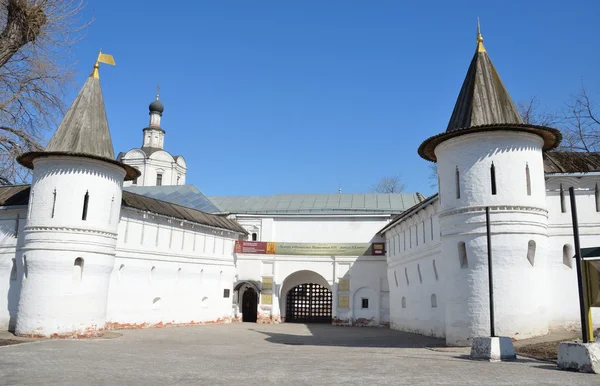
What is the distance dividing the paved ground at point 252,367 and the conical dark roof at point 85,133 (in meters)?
6.15

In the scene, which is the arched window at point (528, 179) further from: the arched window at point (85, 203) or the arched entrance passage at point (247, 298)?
the arched entrance passage at point (247, 298)

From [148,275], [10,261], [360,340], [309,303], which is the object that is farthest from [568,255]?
[10,261]

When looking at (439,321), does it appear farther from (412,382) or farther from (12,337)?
(12,337)

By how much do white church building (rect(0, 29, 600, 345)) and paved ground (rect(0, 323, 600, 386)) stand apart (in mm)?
2396

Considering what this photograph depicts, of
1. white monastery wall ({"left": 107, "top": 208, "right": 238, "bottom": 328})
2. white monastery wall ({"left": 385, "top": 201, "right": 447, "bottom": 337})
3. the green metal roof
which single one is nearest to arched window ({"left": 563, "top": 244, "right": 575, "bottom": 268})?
white monastery wall ({"left": 385, "top": 201, "right": 447, "bottom": 337})

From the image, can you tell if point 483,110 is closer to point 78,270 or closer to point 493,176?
point 493,176

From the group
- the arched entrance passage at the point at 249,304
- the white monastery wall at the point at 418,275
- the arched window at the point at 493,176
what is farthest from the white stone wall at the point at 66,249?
the arched entrance passage at the point at 249,304

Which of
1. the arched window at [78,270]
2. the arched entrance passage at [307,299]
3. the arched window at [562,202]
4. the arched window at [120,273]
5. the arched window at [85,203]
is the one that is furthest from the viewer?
the arched entrance passage at [307,299]

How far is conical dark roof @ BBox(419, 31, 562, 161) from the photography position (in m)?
14.3

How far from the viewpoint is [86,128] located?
57.7ft

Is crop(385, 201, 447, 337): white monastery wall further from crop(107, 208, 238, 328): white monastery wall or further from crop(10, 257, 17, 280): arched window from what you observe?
crop(10, 257, 17, 280): arched window

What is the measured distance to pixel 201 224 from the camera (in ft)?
86.7

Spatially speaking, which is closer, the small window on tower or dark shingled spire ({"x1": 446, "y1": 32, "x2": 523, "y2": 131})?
dark shingled spire ({"x1": 446, "y1": 32, "x2": 523, "y2": 131})

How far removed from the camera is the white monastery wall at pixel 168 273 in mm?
21625
